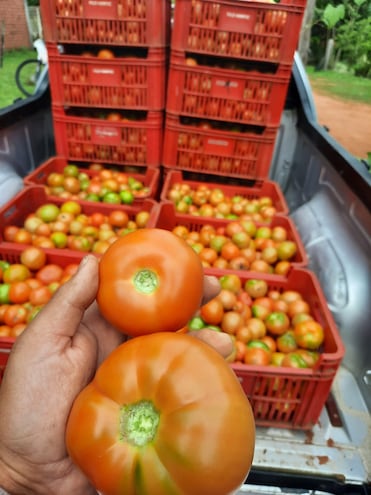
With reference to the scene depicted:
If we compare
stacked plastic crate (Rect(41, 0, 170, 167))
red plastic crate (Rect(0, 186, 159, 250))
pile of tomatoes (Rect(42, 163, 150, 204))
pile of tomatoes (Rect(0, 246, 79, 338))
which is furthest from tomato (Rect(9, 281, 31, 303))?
stacked plastic crate (Rect(41, 0, 170, 167))

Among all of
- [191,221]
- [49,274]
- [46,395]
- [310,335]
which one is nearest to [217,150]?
[191,221]

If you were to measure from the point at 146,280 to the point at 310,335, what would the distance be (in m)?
1.21

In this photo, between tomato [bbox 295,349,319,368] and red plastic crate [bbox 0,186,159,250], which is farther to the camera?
red plastic crate [bbox 0,186,159,250]

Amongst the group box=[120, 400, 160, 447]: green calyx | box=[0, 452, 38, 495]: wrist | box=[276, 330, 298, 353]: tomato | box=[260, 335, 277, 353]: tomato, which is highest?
box=[120, 400, 160, 447]: green calyx

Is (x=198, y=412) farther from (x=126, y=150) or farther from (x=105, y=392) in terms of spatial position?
(x=126, y=150)

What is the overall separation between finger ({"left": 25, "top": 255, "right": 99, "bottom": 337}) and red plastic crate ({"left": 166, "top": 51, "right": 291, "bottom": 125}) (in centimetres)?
240

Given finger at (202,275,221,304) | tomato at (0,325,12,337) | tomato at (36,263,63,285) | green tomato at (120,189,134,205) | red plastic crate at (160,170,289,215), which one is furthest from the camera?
red plastic crate at (160,170,289,215)

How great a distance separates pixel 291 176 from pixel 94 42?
231cm

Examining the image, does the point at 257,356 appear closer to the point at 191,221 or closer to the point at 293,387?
the point at 293,387

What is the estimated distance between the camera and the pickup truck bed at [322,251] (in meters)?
1.71

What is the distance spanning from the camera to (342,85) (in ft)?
14.3

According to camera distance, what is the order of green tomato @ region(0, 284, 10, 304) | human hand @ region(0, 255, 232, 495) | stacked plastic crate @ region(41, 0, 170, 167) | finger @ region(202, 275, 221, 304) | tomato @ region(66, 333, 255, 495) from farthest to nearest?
stacked plastic crate @ region(41, 0, 170, 167)
green tomato @ region(0, 284, 10, 304)
finger @ region(202, 275, 221, 304)
human hand @ region(0, 255, 232, 495)
tomato @ region(66, 333, 255, 495)

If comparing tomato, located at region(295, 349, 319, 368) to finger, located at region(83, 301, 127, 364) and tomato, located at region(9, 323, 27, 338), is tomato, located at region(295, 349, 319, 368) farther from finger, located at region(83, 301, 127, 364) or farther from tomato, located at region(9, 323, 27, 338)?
tomato, located at region(9, 323, 27, 338)

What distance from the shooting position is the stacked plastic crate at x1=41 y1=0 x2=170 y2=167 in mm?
2855
